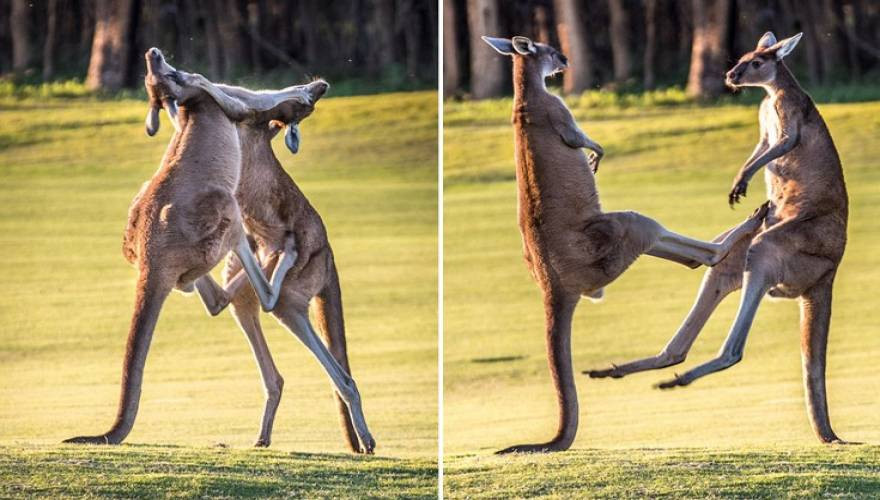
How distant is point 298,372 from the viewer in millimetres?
11914

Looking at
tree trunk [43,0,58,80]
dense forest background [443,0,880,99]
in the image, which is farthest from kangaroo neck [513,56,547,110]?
dense forest background [443,0,880,99]

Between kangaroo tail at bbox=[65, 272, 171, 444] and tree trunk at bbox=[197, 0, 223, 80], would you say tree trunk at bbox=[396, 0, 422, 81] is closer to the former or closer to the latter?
tree trunk at bbox=[197, 0, 223, 80]

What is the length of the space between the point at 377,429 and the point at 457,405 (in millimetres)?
1197

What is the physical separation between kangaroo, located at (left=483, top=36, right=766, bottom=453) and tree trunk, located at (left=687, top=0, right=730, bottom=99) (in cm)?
501

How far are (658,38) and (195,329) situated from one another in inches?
158

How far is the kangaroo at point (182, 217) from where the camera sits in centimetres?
740

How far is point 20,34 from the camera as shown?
1120cm

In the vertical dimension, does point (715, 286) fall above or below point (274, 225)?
below

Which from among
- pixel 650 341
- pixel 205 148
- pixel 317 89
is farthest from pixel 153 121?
pixel 650 341

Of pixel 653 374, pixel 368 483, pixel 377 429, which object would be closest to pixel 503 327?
pixel 653 374

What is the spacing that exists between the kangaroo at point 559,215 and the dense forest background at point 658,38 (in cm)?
478

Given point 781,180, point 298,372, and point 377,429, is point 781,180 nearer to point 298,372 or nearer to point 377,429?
point 377,429

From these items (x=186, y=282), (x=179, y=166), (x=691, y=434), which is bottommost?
(x=691, y=434)

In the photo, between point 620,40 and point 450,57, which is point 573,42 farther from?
point 450,57
